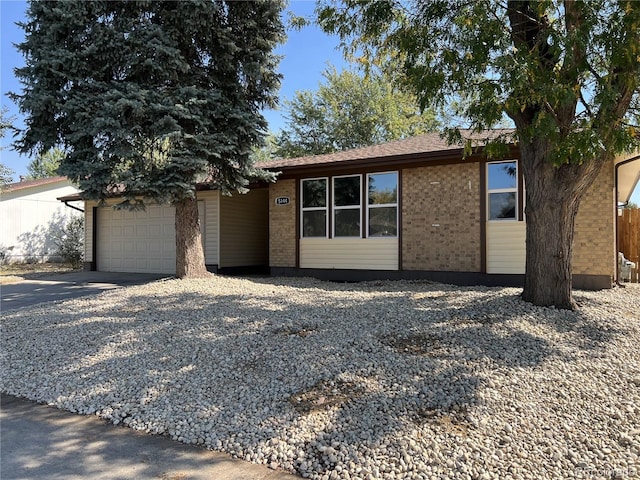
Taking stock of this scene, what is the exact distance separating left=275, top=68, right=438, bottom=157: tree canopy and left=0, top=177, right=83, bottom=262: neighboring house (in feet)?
44.5

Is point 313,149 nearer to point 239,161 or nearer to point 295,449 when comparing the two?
point 239,161

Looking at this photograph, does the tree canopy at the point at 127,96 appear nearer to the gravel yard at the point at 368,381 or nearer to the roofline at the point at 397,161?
the roofline at the point at 397,161

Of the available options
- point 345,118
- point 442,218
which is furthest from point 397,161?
point 345,118

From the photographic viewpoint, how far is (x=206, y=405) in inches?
149

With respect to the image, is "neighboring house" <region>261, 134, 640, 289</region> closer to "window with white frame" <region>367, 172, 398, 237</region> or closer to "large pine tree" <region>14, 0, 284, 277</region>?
"window with white frame" <region>367, 172, 398, 237</region>

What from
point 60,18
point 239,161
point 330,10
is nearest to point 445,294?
point 330,10

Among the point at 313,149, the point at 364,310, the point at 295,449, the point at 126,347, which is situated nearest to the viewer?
the point at 295,449

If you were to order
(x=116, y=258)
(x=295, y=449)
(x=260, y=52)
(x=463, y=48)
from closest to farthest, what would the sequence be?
(x=295, y=449) < (x=463, y=48) < (x=260, y=52) < (x=116, y=258)

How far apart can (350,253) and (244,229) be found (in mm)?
4531

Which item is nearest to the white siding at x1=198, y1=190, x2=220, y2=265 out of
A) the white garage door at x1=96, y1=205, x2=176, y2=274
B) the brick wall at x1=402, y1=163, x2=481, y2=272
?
the white garage door at x1=96, y1=205, x2=176, y2=274

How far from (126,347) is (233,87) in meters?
7.13

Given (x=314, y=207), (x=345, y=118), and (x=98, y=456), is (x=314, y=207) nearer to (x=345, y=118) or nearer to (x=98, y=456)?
(x=98, y=456)

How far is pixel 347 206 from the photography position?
1179cm

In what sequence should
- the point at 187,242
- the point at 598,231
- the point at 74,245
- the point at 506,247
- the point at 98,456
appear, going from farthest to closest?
1. the point at 74,245
2. the point at 187,242
3. the point at 506,247
4. the point at 598,231
5. the point at 98,456
